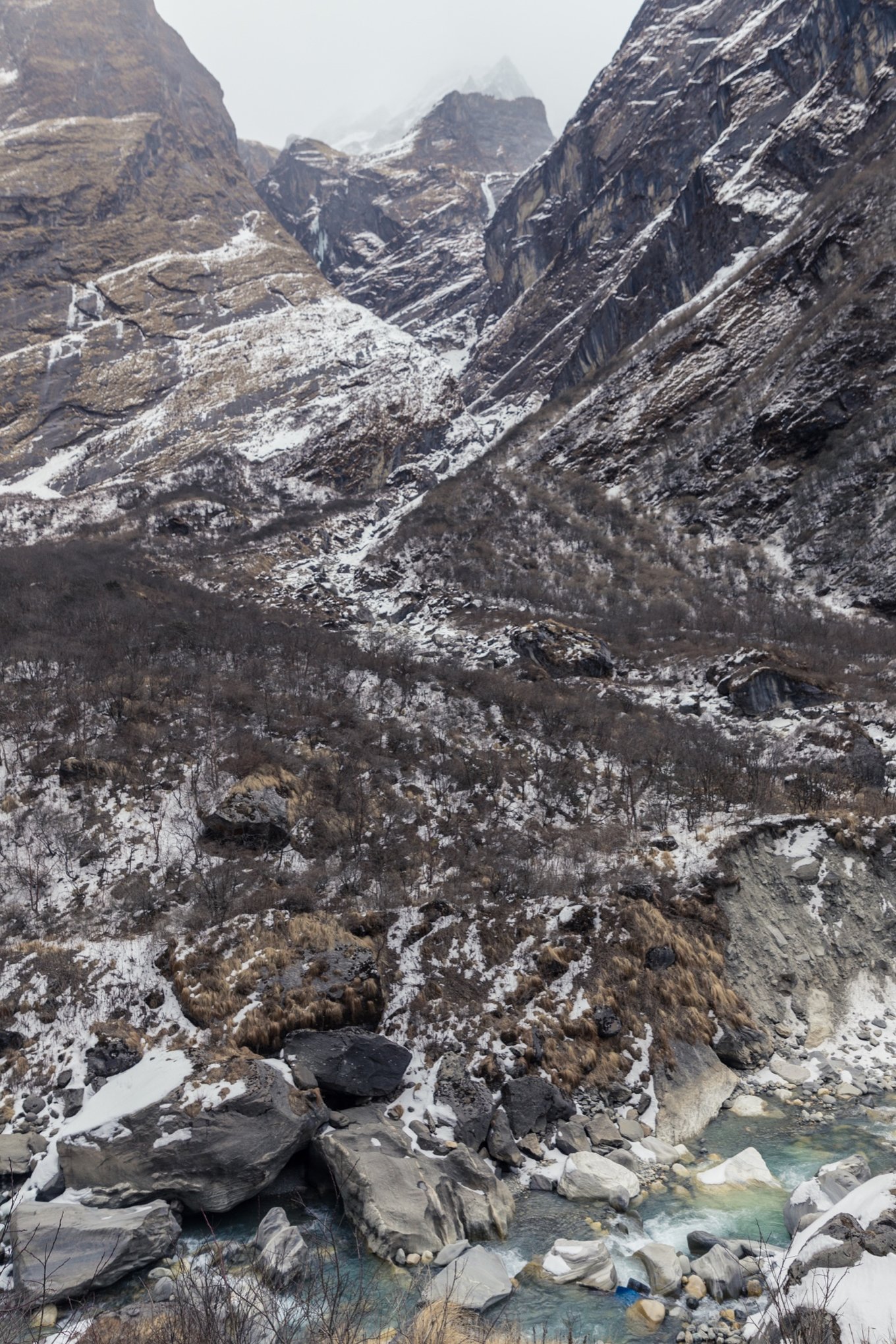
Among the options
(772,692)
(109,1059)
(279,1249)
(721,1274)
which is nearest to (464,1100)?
(279,1249)

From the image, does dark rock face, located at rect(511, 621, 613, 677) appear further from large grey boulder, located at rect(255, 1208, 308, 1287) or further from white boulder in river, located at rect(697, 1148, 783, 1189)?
large grey boulder, located at rect(255, 1208, 308, 1287)

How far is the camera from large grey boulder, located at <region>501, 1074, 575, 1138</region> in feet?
35.1

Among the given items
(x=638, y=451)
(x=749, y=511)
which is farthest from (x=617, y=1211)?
(x=638, y=451)

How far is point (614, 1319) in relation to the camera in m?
7.41

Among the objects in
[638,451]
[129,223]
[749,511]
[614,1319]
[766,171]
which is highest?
[129,223]

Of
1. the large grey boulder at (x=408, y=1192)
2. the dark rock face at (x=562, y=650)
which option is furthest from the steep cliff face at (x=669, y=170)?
the large grey boulder at (x=408, y=1192)

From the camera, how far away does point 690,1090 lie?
37.1 feet

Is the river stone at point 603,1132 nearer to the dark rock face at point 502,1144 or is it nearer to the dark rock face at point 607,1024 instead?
the dark rock face at point 502,1144

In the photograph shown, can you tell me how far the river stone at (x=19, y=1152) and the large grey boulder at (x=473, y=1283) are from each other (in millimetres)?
5716

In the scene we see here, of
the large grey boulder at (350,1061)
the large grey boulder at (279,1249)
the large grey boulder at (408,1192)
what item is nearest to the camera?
the large grey boulder at (279,1249)

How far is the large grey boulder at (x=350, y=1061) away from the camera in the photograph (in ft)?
35.9

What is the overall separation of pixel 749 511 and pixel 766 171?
140 feet

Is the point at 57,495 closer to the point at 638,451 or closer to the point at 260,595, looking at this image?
the point at 260,595

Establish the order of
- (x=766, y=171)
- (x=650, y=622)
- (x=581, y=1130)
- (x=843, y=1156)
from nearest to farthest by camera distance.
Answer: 1. (x=843, y=1156)
2. (x=581, y=1130)
3. (x=650, y=622)
4. (x=766, y=171)
